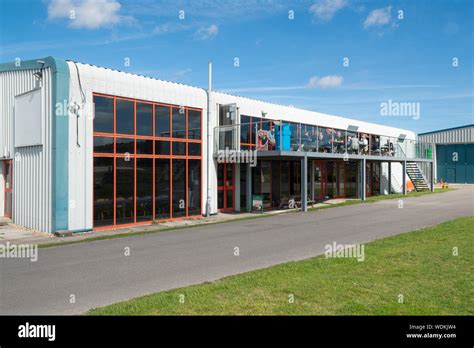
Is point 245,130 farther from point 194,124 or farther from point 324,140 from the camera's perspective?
point 324,140

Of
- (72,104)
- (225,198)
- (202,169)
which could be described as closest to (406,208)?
(225,198)

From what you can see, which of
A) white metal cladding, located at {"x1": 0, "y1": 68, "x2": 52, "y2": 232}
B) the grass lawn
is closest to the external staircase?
the grass lawn

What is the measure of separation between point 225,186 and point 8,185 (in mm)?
9324

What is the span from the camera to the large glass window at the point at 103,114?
1440 cm

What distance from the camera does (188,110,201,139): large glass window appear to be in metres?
17.9

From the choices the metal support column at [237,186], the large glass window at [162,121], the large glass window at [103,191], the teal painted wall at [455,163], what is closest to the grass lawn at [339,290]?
the large glass window at [103,191]

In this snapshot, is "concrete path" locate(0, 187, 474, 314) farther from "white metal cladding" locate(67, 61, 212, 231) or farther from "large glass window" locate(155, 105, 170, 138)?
"large glass window" locate(155, 105, 170, 138)

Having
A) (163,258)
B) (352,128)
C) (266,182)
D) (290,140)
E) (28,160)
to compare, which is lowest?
(163,258)

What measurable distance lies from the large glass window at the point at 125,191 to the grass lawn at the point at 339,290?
8607 mm

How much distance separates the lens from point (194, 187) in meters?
18.0

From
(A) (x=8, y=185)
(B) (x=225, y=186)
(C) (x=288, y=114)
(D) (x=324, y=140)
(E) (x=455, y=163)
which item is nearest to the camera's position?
(A) (x=8, y=185)

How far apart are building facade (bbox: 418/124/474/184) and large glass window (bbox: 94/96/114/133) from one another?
41.5 m

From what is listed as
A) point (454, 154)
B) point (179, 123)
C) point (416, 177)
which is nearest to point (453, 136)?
point (454, 154)

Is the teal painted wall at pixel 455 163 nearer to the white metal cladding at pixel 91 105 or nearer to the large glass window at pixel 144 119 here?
the white metal cladding at pixel 91 105
